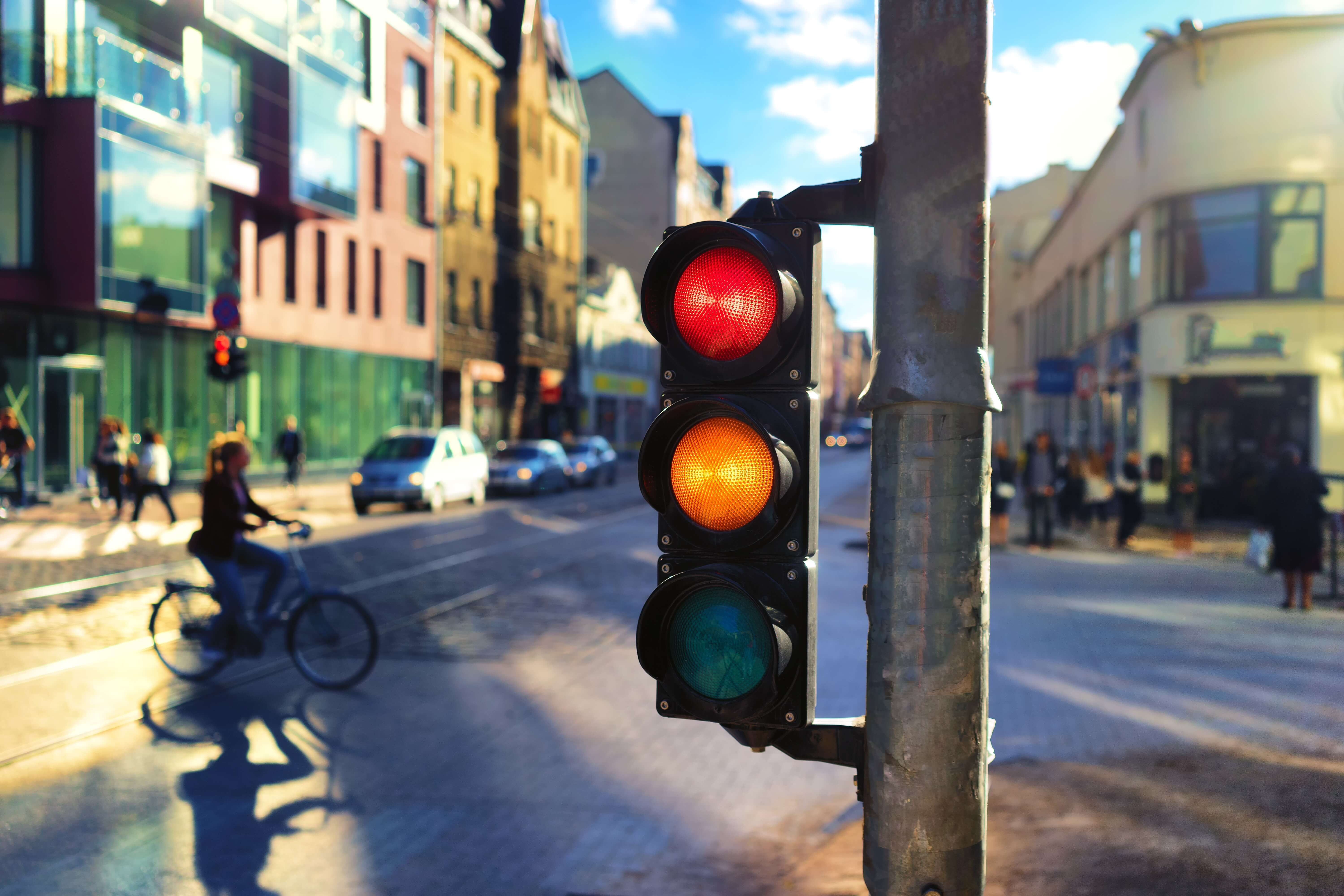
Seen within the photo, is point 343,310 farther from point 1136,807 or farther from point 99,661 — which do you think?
point 1136,807

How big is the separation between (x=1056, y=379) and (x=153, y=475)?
2078 cm

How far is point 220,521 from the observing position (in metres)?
7.86

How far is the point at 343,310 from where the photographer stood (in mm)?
32938

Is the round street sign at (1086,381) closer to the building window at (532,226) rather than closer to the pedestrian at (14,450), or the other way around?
the pedestrian at (14,450)

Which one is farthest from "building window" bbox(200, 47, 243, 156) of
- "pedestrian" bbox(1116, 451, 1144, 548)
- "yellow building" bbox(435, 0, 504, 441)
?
"pedestrian" bbox(1116, 451, 1144, 548)

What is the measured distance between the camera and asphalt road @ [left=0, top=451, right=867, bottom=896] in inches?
186

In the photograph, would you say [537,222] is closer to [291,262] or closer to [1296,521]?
[291,262]

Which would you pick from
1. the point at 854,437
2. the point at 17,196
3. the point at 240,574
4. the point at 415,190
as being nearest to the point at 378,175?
the point at 415,190

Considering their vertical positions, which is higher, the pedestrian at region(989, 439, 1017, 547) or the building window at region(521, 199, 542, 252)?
the building window at region(521, 199, 542, 252)

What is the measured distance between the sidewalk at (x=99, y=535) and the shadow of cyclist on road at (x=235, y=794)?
2.94 metres

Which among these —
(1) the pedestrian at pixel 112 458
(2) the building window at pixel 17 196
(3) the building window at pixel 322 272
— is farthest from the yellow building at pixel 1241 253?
(2) the building window at pixel 17 196

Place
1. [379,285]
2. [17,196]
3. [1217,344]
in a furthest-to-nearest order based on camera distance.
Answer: [379,285] < [1217,344] < [17,196]

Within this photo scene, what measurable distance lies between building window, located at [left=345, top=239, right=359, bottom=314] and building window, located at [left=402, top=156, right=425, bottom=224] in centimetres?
346

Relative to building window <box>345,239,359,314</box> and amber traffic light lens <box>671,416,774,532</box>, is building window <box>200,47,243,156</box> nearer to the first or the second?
building window <box>345,239,359,314</box>
